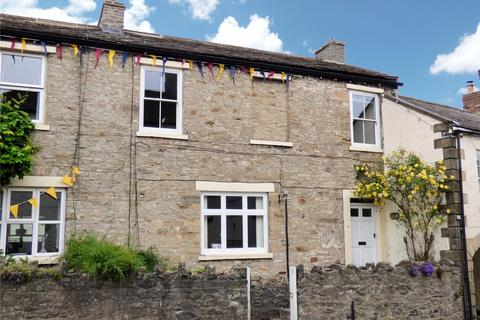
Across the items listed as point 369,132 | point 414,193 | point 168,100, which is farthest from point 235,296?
point 369,132

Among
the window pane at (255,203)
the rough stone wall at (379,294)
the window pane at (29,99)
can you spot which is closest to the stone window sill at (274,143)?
the window pane at (255,203)

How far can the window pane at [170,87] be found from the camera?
12641 mm

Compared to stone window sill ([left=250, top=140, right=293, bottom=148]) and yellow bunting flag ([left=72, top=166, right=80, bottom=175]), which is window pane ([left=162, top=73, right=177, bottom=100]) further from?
yellow bunting flag ([left=72, top=166, right=80, bottom=175])

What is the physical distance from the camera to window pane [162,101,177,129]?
494 inches

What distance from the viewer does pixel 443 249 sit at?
12.8m

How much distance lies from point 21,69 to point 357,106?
9.25 metres

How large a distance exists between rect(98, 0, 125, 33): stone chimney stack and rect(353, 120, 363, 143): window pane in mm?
7241

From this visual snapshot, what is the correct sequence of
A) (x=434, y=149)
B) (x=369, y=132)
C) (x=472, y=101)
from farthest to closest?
(x=472, y=101) < (x=369, y=132) < (x=434, y=149)

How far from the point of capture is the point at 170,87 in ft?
41.6

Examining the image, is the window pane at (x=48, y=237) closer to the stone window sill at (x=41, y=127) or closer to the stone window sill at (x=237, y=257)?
the stone window sill at (x=41, y=127)

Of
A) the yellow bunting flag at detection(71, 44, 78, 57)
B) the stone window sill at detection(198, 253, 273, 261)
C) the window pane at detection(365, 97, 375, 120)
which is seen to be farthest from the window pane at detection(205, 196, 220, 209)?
the window pane at detection(365, 97, 375, 120)

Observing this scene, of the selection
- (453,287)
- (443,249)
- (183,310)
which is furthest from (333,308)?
(443,249)

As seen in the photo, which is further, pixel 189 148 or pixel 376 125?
pixel 376 125

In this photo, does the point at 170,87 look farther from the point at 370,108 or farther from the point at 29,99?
the point at 370,108
